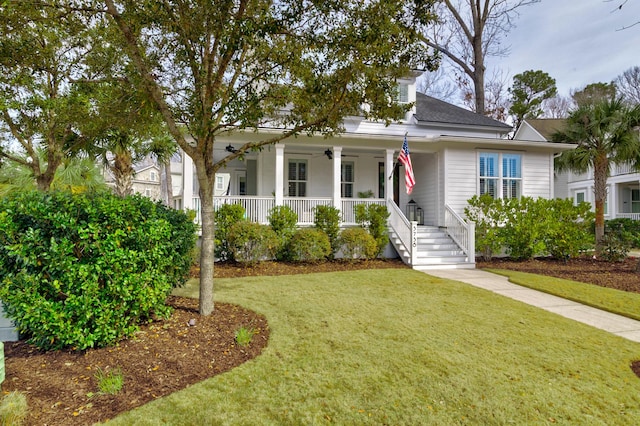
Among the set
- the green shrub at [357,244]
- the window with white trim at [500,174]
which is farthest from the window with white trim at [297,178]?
the window with white trim at [500,174]

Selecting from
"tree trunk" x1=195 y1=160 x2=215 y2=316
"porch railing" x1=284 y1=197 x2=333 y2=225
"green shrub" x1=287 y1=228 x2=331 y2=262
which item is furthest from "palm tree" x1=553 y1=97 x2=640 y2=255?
"tree trunk" x1=195 y1=160 x2=215 y2=316

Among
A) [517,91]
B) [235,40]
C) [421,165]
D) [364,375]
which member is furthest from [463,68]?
[364,375]

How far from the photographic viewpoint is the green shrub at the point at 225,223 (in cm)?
1005

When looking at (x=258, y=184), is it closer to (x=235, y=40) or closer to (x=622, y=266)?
(x=235, y=40)

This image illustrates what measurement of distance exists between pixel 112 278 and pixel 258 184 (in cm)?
997

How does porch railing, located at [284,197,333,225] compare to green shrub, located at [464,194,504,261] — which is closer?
green shrub, located at [464,194,504,261]

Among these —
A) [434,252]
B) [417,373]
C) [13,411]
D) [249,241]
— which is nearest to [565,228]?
[434,252]

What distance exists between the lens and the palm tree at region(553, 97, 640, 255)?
1277 cm

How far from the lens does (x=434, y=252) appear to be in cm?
1123

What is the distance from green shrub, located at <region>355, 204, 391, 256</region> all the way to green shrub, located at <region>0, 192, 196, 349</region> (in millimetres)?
8063

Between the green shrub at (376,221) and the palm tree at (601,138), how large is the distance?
747cm

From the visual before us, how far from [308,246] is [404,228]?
316cm

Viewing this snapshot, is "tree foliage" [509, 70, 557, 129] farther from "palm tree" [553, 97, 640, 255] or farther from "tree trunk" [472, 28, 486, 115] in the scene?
"palm tree" [553, 97, 640, 255]

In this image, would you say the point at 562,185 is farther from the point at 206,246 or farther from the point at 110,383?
the point at 110,383
